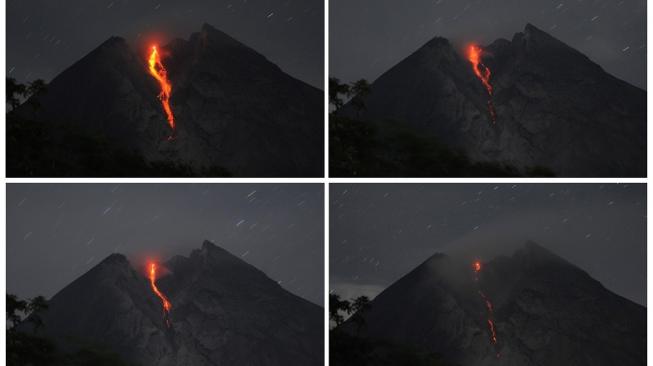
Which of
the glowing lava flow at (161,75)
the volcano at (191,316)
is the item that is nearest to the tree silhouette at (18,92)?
the glowing lava flow at (161,75)

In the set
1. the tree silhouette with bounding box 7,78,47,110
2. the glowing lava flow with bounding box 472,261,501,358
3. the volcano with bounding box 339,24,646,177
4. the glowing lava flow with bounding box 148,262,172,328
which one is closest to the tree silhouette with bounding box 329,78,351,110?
the volcano with bounding box 339,24,646,177

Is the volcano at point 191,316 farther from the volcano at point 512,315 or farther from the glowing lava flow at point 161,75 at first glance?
the glowing lava flow at point 161,75

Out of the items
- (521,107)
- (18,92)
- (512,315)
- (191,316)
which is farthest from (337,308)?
(18,92)

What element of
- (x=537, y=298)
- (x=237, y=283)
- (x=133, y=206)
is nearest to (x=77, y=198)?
(x=133, y=206)

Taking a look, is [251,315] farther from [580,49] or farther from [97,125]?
[580,49]

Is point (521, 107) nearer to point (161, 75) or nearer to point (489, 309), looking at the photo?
point (489, 309)

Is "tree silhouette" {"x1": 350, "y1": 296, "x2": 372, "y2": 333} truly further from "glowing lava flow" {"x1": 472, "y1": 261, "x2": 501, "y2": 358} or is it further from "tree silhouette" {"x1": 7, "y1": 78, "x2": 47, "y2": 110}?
"tree silhouette" {"x1": 7, "y1": 78, "x2": 47, "y2": 110}
